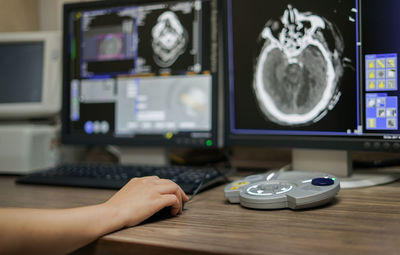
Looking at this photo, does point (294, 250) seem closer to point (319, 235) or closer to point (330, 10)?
point (319, 235)

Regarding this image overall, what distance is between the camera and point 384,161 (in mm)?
1110

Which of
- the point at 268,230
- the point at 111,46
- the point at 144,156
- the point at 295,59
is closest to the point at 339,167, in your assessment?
the point at 295,59

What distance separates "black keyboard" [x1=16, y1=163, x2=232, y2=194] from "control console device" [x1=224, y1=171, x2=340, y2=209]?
117 millimetres

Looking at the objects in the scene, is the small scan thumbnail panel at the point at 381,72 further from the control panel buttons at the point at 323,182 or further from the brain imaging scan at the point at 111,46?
the brain imaging scan at the point at 111,46

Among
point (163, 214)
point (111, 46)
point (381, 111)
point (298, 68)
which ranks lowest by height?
point (163, 214)

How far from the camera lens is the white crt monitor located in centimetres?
141

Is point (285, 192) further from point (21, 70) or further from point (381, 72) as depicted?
point (21, 70)

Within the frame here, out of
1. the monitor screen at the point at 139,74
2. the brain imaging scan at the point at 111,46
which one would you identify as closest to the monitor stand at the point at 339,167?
the monitor screen at the point at 139,74

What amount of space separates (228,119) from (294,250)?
61cm

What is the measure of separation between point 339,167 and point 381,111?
170 millimetres

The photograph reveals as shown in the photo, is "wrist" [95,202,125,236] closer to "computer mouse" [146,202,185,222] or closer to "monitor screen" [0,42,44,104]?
"computer mouse" [146,202,185,222]

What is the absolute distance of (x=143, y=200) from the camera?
2.36 feet

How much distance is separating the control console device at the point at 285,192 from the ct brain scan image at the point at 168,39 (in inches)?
20.4

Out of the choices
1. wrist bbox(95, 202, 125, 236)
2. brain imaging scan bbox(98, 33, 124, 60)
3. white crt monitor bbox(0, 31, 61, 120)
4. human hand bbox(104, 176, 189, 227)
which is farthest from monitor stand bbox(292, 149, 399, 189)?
white crt monitor bbox(0, 31, 61, 120)
